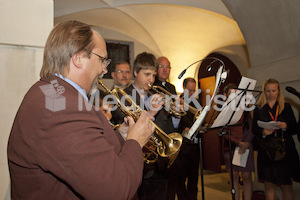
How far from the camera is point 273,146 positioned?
11.8ft

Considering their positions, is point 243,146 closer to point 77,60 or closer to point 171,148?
point 171,148

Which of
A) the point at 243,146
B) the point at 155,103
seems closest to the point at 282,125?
the point at 243,146

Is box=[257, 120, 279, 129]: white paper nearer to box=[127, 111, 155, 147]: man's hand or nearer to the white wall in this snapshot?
box=[127, 111, 155, 147]: man's hand

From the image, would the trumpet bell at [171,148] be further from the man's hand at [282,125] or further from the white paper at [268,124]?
the man's hand at [282,125]

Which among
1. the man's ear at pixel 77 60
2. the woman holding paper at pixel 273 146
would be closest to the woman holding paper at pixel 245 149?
the woman holding paper at pixel 273 146

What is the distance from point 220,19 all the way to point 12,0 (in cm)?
722

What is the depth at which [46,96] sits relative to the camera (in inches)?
48.6

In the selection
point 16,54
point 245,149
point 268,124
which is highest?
point 16,54

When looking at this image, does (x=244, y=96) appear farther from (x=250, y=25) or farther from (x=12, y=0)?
(x=250, y=25)

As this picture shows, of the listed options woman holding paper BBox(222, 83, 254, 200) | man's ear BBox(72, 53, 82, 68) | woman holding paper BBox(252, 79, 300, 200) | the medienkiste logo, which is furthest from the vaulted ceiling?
the medienkiste logo

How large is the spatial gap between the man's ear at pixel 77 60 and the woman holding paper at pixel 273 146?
9.63ft

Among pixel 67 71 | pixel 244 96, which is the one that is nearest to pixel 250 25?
pixel 244 96

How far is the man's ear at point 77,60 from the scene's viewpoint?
4.55 feet

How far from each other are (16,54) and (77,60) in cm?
94
